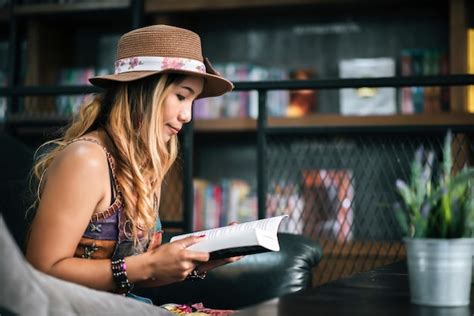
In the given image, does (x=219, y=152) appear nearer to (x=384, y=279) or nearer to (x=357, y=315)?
(x=384, y=279)

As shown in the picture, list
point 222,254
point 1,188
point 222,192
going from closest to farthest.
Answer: point 222,254
point 1,188
point 222,192

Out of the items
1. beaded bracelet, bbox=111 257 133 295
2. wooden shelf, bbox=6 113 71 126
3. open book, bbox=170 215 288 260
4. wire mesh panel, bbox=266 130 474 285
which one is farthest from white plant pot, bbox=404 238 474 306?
wooden shelf, bbox=6 113 71 126

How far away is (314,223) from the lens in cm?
352

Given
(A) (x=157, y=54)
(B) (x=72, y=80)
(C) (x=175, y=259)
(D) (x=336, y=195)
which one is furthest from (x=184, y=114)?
(B) (x=72, y=80)

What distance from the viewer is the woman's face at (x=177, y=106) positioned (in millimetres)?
1460

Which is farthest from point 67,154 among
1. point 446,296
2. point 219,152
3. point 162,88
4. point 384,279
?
point 219,152

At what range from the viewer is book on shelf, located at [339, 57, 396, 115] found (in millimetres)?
3611

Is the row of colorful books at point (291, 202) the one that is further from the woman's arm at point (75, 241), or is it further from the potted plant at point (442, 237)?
the potted plant at point (442, 237)

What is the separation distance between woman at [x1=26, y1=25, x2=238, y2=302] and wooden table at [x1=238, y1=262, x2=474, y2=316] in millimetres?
222

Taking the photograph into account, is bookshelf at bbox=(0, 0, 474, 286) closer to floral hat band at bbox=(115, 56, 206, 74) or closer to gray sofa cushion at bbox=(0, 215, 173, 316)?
floral hat band at bbox=(115, 56, 206, 74)

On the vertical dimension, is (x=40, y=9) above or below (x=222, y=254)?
above

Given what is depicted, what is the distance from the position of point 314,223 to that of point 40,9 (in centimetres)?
176

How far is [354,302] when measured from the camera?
0.97m

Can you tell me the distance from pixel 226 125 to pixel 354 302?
2.70m
